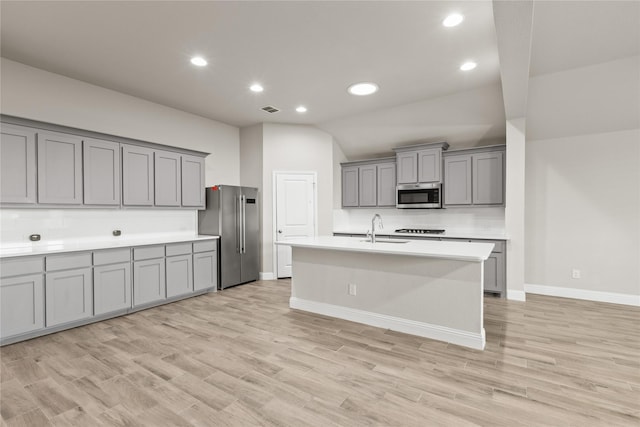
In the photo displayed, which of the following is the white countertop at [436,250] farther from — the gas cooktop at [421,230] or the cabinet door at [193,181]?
the cabinet door at [193,181]

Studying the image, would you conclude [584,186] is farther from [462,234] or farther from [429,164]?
[429,164]

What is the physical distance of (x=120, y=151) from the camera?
158 inches

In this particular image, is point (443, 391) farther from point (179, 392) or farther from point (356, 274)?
point (179, 392)

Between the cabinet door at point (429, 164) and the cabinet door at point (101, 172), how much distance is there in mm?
4571

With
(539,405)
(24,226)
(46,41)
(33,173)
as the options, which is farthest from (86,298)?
(539,405)

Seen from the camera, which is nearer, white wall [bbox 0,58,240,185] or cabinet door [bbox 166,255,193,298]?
white wall [bbox 0,58,240,185]

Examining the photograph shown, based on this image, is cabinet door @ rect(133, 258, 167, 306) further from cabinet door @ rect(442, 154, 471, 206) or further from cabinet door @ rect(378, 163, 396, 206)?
cabinet door @ rect(442, 154, 471, 206)

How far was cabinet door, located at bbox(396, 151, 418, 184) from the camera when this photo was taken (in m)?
5.52

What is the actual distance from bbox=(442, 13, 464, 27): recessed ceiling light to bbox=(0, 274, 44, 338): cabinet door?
454 cm

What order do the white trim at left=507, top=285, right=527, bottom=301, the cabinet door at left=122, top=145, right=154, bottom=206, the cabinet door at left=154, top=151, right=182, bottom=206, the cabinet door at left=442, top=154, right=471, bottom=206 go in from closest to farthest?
the cabinet door at left=122, top=145, right=154, bottom=206, the white trim at left=507, top=285, right=527, bottom=301, the cabinet door at left=154, top=151, right=182, bottom=206, the cabinet door at left=442, top=154, right=471, bottom=206

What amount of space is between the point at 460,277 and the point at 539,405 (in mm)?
1136

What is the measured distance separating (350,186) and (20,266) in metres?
5.01

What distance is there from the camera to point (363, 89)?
4273 mm

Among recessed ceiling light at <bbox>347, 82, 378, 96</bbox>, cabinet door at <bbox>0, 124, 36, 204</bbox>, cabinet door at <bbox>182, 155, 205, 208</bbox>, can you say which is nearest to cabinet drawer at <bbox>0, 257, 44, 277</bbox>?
cabinet door at <bbox>0, 124, 36, 204</bbox>
